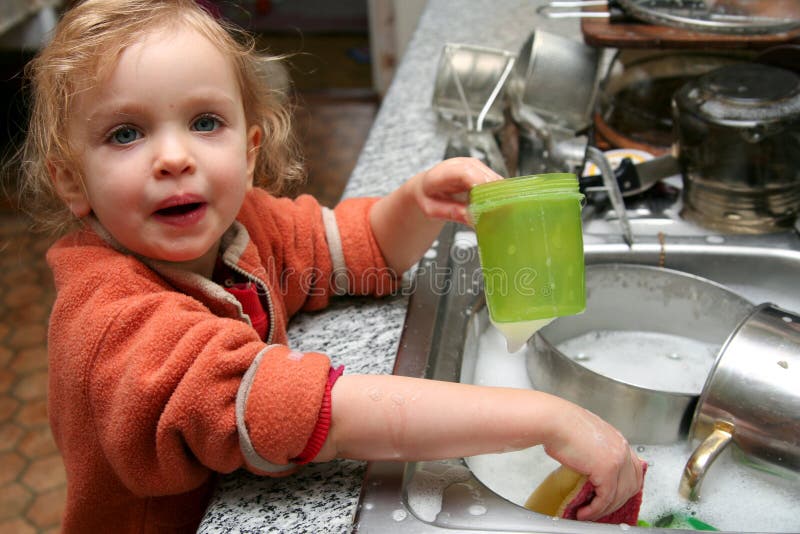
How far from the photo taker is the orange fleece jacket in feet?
1.97

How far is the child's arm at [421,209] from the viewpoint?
0.78 metres

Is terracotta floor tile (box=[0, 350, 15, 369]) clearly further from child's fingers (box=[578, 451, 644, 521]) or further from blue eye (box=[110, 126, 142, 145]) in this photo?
child's fingers (box=[578, 451, 644, 521])

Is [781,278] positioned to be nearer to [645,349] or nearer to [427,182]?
[645,349]

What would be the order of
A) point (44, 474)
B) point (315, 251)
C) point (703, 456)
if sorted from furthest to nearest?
point (44, 474) → point (315, 251) → point (703, 456)

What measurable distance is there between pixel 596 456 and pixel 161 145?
0.48m

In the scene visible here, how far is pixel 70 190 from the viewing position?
721 mm

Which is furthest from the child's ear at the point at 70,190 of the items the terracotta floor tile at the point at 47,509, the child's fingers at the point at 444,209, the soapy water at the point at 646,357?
A: the terracotta floor tile at the point at 47,509

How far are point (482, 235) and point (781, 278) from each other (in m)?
0.53

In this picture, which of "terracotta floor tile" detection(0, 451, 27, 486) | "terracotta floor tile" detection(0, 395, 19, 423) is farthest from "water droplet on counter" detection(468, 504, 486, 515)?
"terracotta floor tile" detection(0, 395, 19, 423)

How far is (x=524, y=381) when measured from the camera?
2.80 feet

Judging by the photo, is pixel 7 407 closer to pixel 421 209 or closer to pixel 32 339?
pixel 32 339

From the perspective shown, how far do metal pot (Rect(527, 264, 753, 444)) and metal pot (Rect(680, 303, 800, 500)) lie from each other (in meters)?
0.05

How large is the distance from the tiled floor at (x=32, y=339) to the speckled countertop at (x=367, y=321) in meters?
0.17

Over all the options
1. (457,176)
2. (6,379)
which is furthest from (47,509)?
(457,176)
